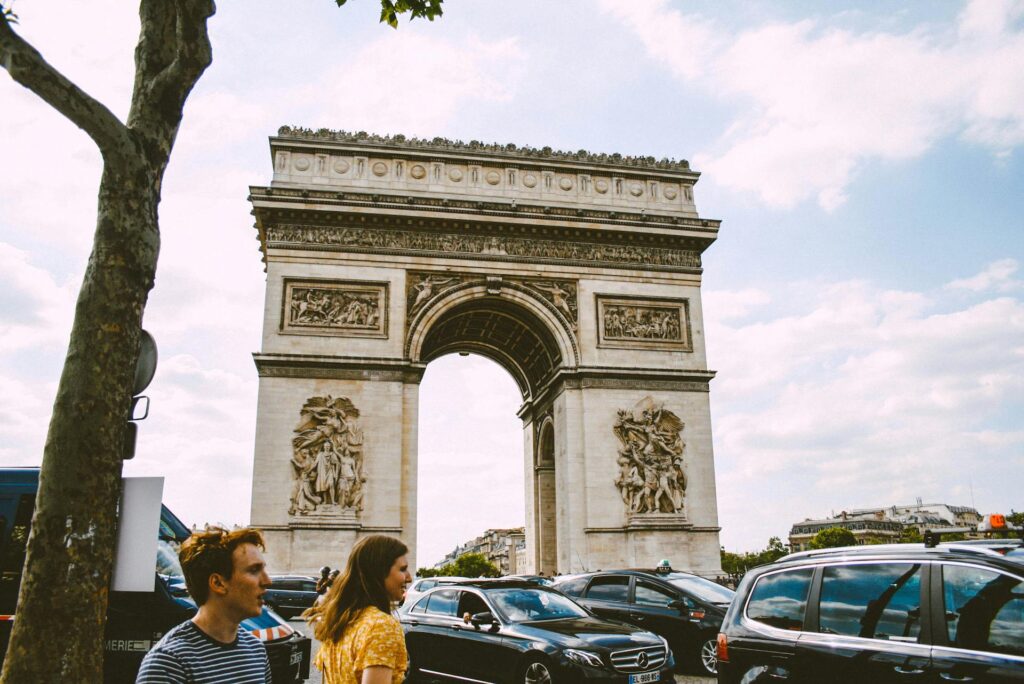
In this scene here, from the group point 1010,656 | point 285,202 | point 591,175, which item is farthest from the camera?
point 591,175

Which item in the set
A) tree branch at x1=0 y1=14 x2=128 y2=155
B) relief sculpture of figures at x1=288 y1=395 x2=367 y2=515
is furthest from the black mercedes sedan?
relief sculpture of figures at x1=288 y1=395 x2=367 y2=515

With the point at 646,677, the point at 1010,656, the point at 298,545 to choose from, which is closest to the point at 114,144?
the point at 1010,656

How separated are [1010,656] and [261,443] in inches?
861

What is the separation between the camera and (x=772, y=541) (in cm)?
12938

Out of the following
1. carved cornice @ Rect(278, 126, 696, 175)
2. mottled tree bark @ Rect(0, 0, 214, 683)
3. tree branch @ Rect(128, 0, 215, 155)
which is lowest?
mottled tree bark @ Rect(0, 0, 214, 683)

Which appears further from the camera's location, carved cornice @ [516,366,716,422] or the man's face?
carved cornice @ [516,366,716,422]

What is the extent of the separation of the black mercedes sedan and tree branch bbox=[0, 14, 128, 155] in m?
6.17

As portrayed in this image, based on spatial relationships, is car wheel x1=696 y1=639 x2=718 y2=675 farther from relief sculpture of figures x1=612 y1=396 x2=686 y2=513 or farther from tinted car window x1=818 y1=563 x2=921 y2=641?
relief sculpture of figures x1=612 y1=396 x2=686 y2=513

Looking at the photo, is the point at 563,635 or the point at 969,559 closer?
the point at 969,559

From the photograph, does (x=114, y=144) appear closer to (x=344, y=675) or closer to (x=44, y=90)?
(x=44, y=90)

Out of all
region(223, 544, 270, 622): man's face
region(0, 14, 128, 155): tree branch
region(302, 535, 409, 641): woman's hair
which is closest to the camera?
region(223, 544, 270, 622): man's face

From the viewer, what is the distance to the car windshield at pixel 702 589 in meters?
A: 11.8

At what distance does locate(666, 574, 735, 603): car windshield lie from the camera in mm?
11781

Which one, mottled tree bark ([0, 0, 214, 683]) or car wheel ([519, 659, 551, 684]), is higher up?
mottled tree bark ([0, 0, 214, 683])
